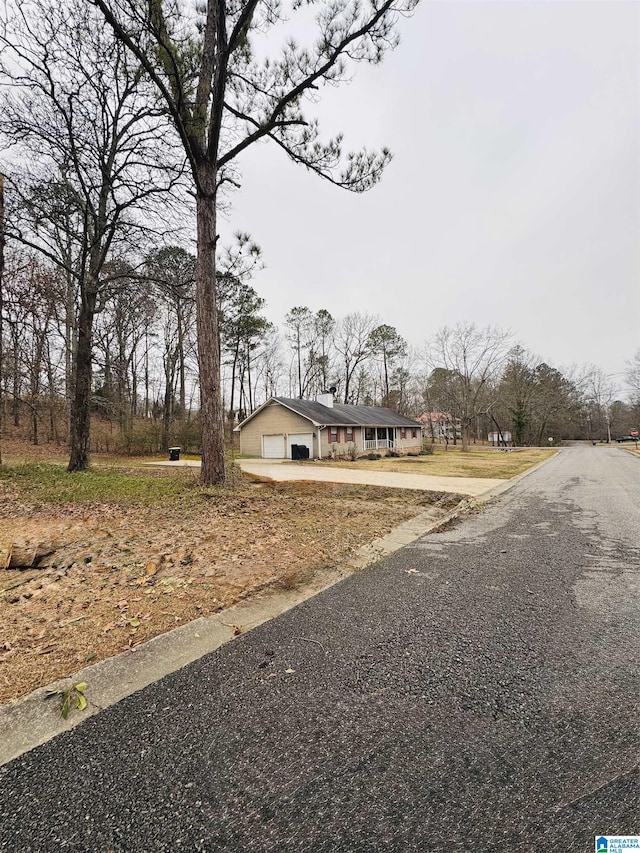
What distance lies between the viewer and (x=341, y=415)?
80.2 feet

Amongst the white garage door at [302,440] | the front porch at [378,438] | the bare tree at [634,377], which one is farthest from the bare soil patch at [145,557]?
the bare tree at [634,377]

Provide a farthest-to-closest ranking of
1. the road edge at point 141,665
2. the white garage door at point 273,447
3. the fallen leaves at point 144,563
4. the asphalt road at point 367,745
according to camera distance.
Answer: the white garage door at point 273,447 < the fallen leaves at point 144,563 < the road edge at point 141,665 < the asphalt road at point 367,745

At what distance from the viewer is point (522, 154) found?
1084cm

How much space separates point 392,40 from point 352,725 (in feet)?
32.2

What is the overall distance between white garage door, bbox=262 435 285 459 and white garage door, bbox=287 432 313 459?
56 centimetres

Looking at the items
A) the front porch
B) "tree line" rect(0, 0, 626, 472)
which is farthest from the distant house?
"tree line" rect(0, 0, 626, 472)

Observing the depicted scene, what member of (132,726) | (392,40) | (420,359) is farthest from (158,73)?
(420,359)

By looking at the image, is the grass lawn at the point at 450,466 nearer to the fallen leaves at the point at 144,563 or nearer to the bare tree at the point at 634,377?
the fallen leaves at the point at 144,563

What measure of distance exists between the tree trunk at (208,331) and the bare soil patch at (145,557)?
34.0 inches

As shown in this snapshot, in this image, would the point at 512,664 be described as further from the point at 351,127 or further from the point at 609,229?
the point at 609,229

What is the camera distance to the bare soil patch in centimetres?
246

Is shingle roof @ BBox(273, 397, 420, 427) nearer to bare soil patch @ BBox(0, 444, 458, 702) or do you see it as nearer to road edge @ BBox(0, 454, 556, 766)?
bare soil patch @ BBox(0, 444, 458, 702)

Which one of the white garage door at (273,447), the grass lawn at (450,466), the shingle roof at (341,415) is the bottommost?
the grass lawn at (450,466)

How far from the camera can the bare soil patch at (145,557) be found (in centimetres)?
246
